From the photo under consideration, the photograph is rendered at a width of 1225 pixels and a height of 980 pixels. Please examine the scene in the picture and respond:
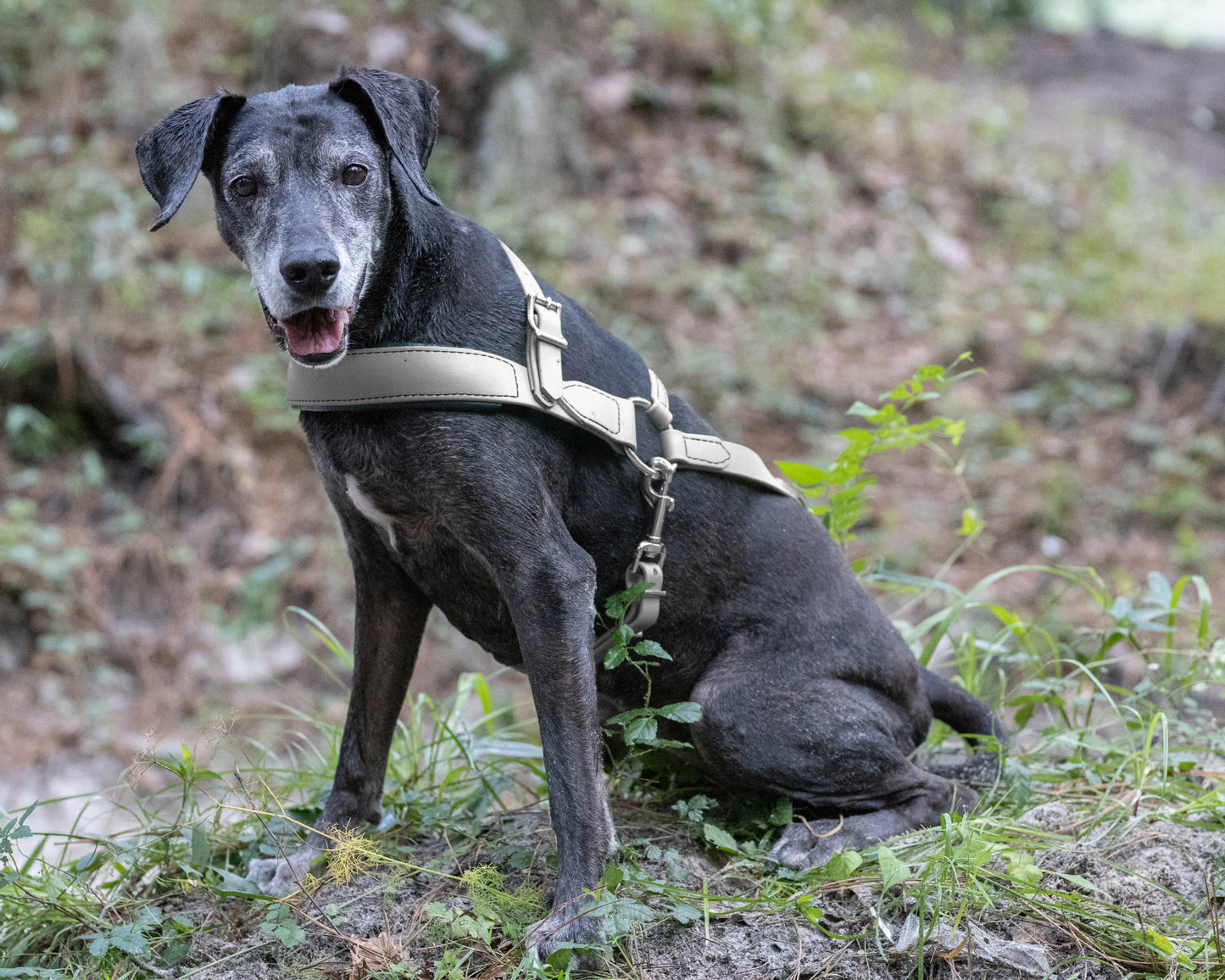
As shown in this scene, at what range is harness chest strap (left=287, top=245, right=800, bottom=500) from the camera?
2295 millimetres

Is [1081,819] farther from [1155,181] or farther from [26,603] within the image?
[1155,181]

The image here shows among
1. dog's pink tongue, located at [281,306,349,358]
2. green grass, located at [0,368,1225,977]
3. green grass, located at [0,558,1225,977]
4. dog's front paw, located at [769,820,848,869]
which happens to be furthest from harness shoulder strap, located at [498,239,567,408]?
dog's front paw, located at [769,820,848,869]

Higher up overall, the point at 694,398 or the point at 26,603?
the point at 694,398

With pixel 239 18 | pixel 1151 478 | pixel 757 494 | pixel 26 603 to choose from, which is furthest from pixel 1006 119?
pixel 26 603

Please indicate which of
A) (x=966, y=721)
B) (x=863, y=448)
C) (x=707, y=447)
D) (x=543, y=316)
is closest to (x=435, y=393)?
(x=543, y=316)

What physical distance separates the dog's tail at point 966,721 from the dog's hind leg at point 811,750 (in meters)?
0.33

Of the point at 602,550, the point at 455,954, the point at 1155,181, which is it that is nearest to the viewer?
the point at 455,954

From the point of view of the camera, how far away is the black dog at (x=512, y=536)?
224 centimetres

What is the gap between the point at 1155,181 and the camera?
30.1 ft

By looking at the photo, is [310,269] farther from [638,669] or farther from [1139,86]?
[1139,86]

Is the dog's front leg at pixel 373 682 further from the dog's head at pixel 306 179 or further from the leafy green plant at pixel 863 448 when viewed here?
the leafy green plant at pixel 863 448

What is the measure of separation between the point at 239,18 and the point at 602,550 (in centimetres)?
734

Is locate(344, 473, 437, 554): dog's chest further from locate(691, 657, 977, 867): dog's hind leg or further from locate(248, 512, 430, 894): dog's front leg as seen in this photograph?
locate(691, 657, 977, 867): dog's hind leg

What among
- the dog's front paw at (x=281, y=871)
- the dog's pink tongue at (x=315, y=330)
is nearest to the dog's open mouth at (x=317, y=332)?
the dog's pink tongue at (x=315, y=330)
